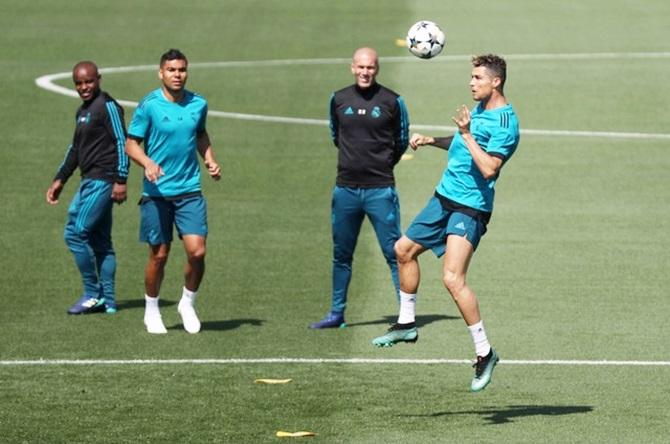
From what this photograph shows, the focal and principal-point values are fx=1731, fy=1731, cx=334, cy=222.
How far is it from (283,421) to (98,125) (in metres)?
5.46

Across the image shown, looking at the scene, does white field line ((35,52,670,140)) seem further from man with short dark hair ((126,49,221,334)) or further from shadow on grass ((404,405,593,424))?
shadow on grass ((404,405,593,424))

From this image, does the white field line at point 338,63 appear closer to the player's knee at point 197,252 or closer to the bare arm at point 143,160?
the player's knee at point 197,252

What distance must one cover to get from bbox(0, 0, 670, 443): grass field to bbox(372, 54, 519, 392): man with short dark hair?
2.09 ft

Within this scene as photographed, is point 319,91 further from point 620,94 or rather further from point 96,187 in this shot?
point 96,187

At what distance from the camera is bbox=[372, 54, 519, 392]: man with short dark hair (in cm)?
1331

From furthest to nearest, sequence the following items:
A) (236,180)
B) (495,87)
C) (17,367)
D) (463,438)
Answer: (236,180) → (17,367) → (495,87) → (463,438)

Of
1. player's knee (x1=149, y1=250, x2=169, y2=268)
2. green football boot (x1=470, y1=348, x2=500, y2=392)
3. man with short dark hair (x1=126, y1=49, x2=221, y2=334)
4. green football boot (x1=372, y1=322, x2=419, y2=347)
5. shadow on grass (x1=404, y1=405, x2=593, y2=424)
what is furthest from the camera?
player's knee (x1=149, y1=250, x2=169, y2=268)

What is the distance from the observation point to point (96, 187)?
17.5m

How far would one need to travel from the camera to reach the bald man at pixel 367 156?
1662 cm

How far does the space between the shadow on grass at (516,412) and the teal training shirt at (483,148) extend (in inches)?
62.1

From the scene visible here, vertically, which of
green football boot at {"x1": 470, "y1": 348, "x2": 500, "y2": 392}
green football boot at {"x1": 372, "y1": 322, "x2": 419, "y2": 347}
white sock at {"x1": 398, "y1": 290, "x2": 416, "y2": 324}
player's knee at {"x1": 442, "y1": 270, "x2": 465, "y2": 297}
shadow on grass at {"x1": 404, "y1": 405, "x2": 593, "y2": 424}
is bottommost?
shadow on grass at {"x1": 404, "y1": 405, "x2": 593, "y2": 424}

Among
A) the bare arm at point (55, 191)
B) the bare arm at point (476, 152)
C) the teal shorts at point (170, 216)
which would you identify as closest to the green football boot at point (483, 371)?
the bare arm at point (476, 152)

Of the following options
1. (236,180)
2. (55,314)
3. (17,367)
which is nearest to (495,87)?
(17,367)

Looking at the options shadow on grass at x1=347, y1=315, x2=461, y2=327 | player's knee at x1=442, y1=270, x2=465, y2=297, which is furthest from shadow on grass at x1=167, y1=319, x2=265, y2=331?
player's knee at x1=442, y1=270, x2=465, y2=297
